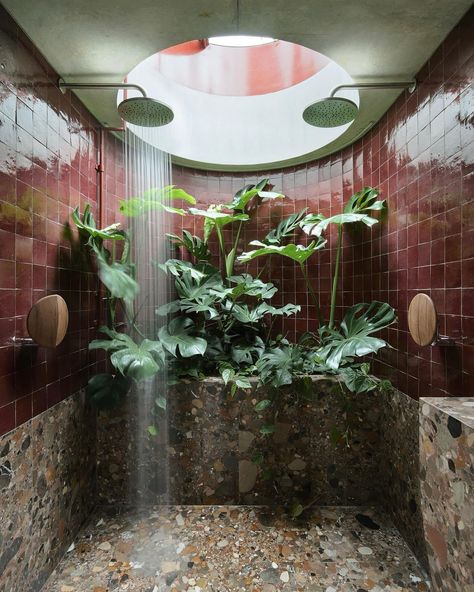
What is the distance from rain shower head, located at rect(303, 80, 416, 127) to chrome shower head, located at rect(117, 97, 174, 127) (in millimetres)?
722

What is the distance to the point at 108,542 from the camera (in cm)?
156

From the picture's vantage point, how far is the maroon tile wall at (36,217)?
3.86 ft

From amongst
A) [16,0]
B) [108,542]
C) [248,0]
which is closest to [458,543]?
[108,542]

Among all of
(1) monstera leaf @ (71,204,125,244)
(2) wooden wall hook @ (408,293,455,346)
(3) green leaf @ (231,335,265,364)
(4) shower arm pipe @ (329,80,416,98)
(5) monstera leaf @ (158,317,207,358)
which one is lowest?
(3) green leaf @ (231,335,265,364)

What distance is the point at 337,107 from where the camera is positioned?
1.55 meters

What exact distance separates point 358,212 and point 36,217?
182 cm

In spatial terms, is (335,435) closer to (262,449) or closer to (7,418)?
(262,449)

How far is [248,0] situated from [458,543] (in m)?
1.85

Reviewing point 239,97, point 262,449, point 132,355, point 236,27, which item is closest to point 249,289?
point 132,355

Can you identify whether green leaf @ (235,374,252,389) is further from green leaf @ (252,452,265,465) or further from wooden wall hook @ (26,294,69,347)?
wooden wall hook @ (26,294,69,347)

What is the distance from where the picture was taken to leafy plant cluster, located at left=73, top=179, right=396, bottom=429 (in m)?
1.57

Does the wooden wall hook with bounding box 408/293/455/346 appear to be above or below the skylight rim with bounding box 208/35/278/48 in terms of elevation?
below

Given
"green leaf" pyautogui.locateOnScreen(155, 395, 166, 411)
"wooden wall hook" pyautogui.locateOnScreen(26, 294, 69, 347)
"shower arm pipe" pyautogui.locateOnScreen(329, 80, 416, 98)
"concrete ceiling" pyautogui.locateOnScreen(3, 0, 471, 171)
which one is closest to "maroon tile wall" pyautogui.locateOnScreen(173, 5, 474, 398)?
"shower arm pipe" pyautogui.locateOnScreen(329, 80, 416, 98)

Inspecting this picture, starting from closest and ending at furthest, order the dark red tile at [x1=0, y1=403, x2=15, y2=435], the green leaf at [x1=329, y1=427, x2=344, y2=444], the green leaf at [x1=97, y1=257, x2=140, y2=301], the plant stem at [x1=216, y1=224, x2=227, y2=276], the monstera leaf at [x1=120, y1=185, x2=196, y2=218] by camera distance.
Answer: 1. the dark red tile at [x1=0, y1=403, x2=15, y2=435]
2. the green leaf at [x1=97, y1=257, x2=140, y2=301]
3. the green leaf at [x1=329, y1=427, x2=344, y2=444]
4. the monstera leaf at [x1=120, y1=185, x2=196, y2=218]
5. the plant stem at [x1=216, y1=224, x2=227, y2=276]
